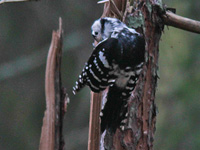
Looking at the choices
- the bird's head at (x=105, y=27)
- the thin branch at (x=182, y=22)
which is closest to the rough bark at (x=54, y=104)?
the bird's head at (x=105, y=27)

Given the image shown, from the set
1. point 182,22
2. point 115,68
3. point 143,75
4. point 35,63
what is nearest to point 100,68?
point 115,68

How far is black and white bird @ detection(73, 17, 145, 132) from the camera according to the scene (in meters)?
2.70

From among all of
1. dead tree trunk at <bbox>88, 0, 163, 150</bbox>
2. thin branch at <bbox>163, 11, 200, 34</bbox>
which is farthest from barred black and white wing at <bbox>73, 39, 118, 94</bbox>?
thin branch at <bbox>163, 11, 200, 34</bbox>

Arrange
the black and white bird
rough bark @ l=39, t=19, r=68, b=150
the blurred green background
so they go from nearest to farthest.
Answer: rough bark @ l=39, t=19, r=68, b=150 < the black and white bird < the blurred green background

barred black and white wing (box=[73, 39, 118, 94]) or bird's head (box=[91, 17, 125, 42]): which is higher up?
bird's head (box=[91, 17, 125, 42])

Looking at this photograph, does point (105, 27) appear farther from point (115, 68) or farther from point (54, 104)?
point (54, 104)

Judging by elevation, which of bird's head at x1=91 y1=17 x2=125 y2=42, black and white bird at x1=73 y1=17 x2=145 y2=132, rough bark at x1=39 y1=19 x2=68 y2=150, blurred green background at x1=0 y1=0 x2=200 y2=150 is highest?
blurred green background at x1=0 y1=0 x2=200 y2=150

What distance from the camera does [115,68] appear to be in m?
2.73

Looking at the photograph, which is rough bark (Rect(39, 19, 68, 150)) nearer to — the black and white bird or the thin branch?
the black and white bird

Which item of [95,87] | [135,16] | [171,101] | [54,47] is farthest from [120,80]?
[171,101]

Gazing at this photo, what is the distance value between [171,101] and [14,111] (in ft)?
9.88

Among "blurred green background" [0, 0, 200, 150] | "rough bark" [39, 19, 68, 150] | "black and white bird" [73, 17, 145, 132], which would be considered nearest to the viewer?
"rough bark" [39, 19, 68, 150]

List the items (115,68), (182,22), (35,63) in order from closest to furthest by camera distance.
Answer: (115,68), (182,22), (35,63)

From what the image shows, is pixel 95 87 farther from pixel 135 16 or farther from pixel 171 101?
pixel 171 101
